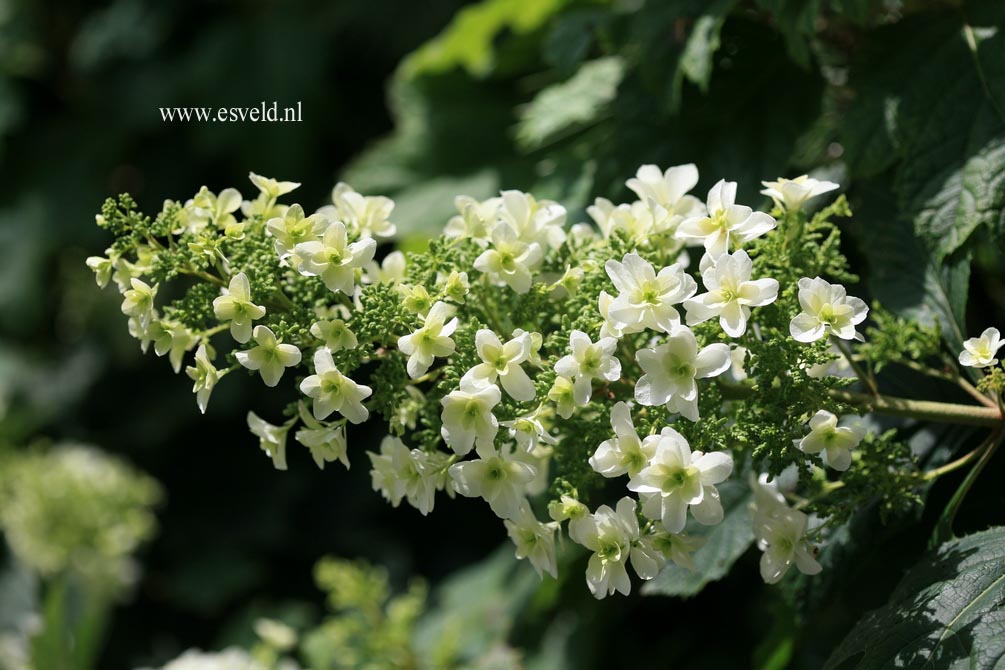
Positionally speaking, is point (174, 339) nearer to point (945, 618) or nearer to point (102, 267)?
point (102, 267)

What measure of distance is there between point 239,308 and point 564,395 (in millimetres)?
282

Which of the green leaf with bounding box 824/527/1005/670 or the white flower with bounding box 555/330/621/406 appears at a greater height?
the white flower with bounding box 555/330/621/406

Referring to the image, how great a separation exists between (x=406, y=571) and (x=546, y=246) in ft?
7.87

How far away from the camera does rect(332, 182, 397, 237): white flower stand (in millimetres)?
967

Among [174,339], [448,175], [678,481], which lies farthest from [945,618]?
[448,175]

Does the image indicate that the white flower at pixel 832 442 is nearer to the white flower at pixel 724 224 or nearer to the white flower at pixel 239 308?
the white flower at pixel 724 224

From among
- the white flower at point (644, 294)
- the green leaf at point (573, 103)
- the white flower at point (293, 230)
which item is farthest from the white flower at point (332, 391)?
the green leaf at point (573, 103)

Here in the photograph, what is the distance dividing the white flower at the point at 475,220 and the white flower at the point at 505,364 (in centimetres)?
16

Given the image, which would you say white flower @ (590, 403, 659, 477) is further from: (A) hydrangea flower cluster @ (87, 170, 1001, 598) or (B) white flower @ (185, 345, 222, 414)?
(B) white flower @ (185, 345, 222, 414)

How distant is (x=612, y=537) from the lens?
79cm

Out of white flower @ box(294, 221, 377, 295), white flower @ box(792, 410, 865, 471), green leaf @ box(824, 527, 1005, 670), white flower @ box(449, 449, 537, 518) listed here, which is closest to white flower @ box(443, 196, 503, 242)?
white flower @ box(294, 221, 377, 295)

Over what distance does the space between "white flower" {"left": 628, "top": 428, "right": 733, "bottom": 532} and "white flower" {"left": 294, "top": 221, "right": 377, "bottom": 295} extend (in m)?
0.29

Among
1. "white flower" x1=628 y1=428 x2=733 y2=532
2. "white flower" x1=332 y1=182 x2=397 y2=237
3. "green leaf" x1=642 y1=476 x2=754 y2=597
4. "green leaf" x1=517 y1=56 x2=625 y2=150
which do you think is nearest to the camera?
"white flower" x1=628 y1=428 x2=733 y2=532

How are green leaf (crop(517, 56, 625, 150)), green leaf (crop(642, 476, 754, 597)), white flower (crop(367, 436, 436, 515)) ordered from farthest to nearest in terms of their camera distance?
green leaf (crop(517, 56, 625, 150)) < green leaf (crop(642, 476, 754, 597)) < white flower (crop(367, 436, 436, 515))
